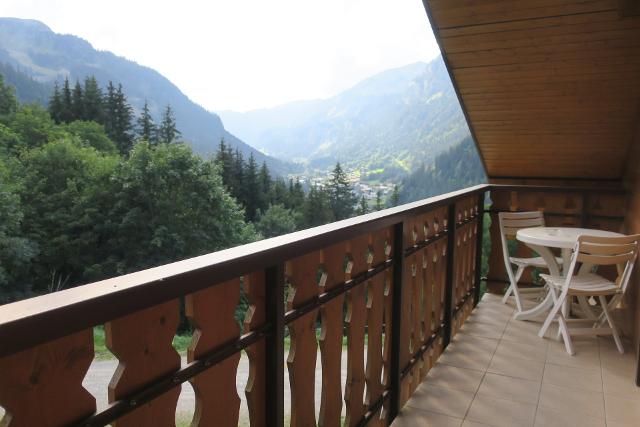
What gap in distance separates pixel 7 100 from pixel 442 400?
46.1 metres

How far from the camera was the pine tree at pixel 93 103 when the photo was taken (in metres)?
45.2

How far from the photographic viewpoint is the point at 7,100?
39219 millimetres

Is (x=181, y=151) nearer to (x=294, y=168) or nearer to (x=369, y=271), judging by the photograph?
(x=369, y=271)

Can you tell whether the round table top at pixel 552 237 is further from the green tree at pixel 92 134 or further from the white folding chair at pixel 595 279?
the green tree at pixel 92 134

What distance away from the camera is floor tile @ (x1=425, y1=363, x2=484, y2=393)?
2742 mm

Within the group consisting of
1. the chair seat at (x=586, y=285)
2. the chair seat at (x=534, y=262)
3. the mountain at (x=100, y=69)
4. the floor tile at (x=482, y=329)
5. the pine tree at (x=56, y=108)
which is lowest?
the floor tile at (x=482, y=329)

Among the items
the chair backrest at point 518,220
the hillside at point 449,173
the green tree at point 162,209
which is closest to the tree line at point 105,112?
the green tree at point 162,209

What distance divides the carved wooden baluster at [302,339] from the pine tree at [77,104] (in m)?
49.4

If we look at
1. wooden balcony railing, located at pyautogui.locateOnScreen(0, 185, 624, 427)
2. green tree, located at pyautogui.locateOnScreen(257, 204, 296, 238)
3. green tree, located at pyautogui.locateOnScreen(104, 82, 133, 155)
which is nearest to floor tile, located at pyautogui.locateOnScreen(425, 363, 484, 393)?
wooden balcony railing, located at pyautogui.locateOnScreen(0, 185, 624, 427)

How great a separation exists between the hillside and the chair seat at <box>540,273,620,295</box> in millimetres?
33591

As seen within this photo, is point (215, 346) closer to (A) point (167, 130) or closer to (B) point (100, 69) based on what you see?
(A) point (167, 130)

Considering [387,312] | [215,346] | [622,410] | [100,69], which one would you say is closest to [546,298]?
[622,410]

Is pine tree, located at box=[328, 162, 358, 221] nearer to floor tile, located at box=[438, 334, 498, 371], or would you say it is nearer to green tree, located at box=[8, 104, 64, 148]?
green tree, located at box=[8, 104, 64, 148]

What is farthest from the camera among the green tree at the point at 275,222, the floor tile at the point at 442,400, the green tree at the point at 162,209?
the green tree at the point at 275,222
